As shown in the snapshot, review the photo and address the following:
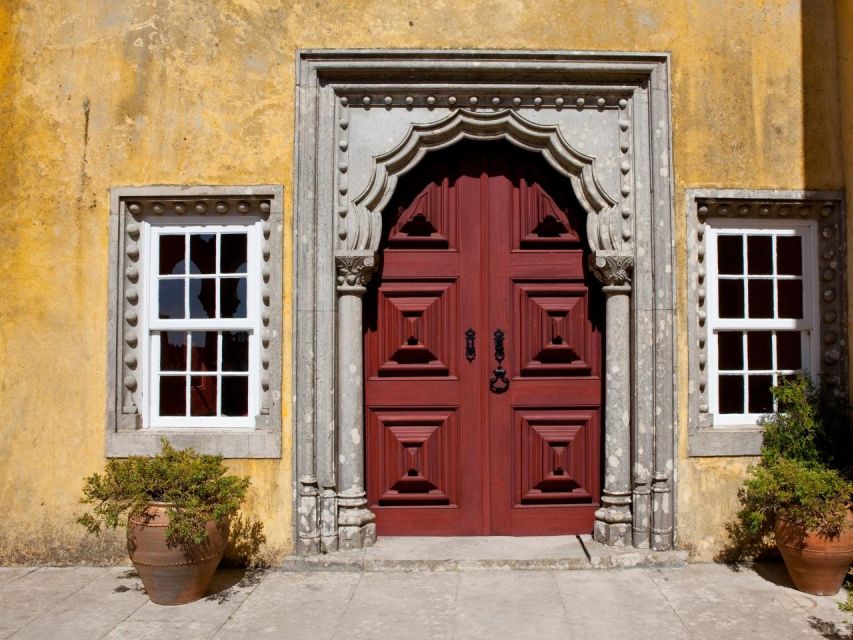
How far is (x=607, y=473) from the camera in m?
5.34

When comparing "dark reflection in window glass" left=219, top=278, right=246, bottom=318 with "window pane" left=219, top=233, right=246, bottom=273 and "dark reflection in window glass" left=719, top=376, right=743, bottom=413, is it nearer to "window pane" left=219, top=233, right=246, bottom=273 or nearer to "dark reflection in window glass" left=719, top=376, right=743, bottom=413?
"window pane" left=219, top=233, right=246, bottom=273

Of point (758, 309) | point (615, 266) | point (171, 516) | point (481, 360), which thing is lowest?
point (171, 516)

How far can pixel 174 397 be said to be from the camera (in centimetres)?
558

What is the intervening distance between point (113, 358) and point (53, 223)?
40.8 inches

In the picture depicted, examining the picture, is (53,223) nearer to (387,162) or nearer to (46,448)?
(46,448)

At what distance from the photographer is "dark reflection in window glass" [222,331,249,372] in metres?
5.51

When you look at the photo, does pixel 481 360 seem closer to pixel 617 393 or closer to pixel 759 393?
pixel 617 393

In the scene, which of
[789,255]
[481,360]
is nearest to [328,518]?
[481,360]

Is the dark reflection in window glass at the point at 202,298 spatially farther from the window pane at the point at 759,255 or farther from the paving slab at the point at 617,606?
the window pane at the point at 759,255

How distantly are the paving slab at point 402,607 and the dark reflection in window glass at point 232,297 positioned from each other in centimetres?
202

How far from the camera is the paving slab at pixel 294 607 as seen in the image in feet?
13.7

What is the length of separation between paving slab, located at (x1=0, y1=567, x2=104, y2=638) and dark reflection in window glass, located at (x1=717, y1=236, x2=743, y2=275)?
478 centimetres

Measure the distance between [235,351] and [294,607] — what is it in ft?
6.09

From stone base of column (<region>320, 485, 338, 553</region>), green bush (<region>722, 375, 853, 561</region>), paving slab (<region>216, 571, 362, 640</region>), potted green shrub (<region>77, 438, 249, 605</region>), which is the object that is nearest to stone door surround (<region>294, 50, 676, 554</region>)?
stone base of column (<region>320, 485, 338, 553</region>)
